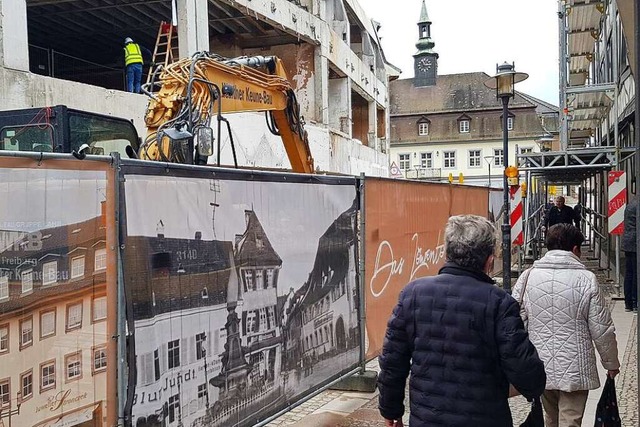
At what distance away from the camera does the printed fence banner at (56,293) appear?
300 centimetres

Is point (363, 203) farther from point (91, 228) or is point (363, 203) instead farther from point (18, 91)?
point (18, 91)

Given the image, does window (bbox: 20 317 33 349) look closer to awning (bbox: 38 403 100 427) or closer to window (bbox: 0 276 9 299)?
window (bbox: 0 276 9 299)

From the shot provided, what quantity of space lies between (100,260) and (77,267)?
15 centimetres

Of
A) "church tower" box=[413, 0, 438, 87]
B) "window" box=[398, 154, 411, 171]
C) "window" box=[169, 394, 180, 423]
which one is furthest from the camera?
"church tower" box=[413, 0, 438, 87]

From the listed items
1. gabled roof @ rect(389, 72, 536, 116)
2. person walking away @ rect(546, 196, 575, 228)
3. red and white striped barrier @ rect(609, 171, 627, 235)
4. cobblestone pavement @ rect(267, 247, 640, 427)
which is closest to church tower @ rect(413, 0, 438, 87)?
gabled roof @ rect(389, 72, 536, 116)

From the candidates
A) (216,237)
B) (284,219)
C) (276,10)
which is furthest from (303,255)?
(276,10)

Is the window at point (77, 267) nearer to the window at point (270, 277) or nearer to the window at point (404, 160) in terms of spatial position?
the window at point (270, 277)

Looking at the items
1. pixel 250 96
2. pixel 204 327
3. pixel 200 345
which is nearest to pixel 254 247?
pixel 204 327

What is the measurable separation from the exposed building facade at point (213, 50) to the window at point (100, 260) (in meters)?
8.62

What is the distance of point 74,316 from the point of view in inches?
131

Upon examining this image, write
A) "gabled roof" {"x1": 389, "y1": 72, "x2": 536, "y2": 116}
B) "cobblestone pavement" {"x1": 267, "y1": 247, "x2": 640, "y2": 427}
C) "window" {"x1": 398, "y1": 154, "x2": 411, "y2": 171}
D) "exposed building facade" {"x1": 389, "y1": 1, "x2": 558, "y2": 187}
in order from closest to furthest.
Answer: "cobblestone pavement" {"x1": 267, "y1": 247, "x2": 640, "y2": 427}, "exposed building facade" {"x1": 389, "y1": 1, "x2": 558, "y2": 187}, "window" {"x1": 398, "y1": 154, "x2": 411, "y2": 171}, "gabled roof" {"x1": 389, "y1": 72, "x2": 536, "y2": 116}

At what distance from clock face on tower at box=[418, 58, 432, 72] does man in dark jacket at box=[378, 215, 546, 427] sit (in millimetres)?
80243

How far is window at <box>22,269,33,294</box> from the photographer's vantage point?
3.05 m

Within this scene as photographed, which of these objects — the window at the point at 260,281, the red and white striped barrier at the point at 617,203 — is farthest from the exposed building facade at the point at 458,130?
the window at the point at 260,281
